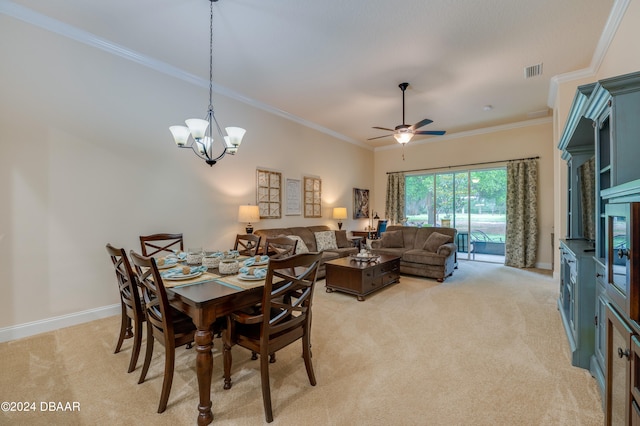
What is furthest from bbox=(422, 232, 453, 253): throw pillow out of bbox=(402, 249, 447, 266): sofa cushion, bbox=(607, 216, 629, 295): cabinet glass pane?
bbox=(607, 216, 629, 295): cabinet glass pane

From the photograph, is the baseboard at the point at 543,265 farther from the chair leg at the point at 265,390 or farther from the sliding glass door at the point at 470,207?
the chair leg at the point at 265,390

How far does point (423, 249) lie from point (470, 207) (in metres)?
2.24

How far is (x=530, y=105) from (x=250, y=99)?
507cm

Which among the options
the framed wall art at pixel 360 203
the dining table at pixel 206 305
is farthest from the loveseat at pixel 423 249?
the dining table at pixel 206 305

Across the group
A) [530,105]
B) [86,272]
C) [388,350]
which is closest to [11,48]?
[86,272]

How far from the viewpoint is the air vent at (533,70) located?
3.66 metres

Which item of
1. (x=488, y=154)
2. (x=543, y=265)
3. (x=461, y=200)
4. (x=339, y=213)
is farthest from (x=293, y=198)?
(x=543, y=265)

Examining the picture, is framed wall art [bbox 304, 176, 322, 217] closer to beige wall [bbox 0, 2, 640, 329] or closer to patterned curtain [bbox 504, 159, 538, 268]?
beige wall [bbox 0, 2, 640, 329]

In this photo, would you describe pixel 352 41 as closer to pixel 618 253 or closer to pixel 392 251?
pixel 618 253

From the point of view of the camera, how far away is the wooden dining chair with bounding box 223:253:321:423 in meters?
1.60

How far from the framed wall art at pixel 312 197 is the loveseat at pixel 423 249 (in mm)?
1493

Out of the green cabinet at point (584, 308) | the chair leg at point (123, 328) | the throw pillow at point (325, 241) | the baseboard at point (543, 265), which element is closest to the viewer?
the green cabinet at point (584, 308)

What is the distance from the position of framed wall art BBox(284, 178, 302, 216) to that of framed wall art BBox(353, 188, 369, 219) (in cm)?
212

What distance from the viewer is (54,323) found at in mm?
2830
